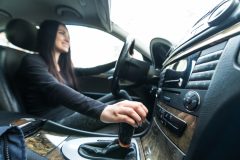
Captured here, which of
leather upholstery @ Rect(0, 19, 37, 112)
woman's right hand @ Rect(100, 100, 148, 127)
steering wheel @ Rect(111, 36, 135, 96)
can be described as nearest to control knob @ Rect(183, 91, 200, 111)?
woman's right hand @ Rect(100, 100, 148, 127)

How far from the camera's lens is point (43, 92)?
4.22ft

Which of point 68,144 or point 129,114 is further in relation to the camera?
point 68,144

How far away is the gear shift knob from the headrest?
3.67 ft

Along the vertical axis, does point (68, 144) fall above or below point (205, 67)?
below

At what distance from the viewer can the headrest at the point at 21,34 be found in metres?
1.67

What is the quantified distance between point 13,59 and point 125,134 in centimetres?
108

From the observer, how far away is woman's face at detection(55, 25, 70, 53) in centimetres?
180

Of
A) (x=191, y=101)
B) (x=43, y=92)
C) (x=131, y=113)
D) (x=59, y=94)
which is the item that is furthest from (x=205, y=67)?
(x=43, y=92)

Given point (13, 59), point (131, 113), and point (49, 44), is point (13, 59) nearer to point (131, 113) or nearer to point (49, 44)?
point (49, 44)

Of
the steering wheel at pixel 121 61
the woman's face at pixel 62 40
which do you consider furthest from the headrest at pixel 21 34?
the steering wheel at pixel 121 61

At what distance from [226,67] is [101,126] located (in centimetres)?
93

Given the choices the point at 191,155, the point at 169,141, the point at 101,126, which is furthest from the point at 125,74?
the point at 191,155

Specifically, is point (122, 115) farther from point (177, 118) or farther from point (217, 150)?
point (217, 150)

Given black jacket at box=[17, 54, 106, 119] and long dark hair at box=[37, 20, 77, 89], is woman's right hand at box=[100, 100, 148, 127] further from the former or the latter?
long dark hair at box=[37, 20, 77, 89]
